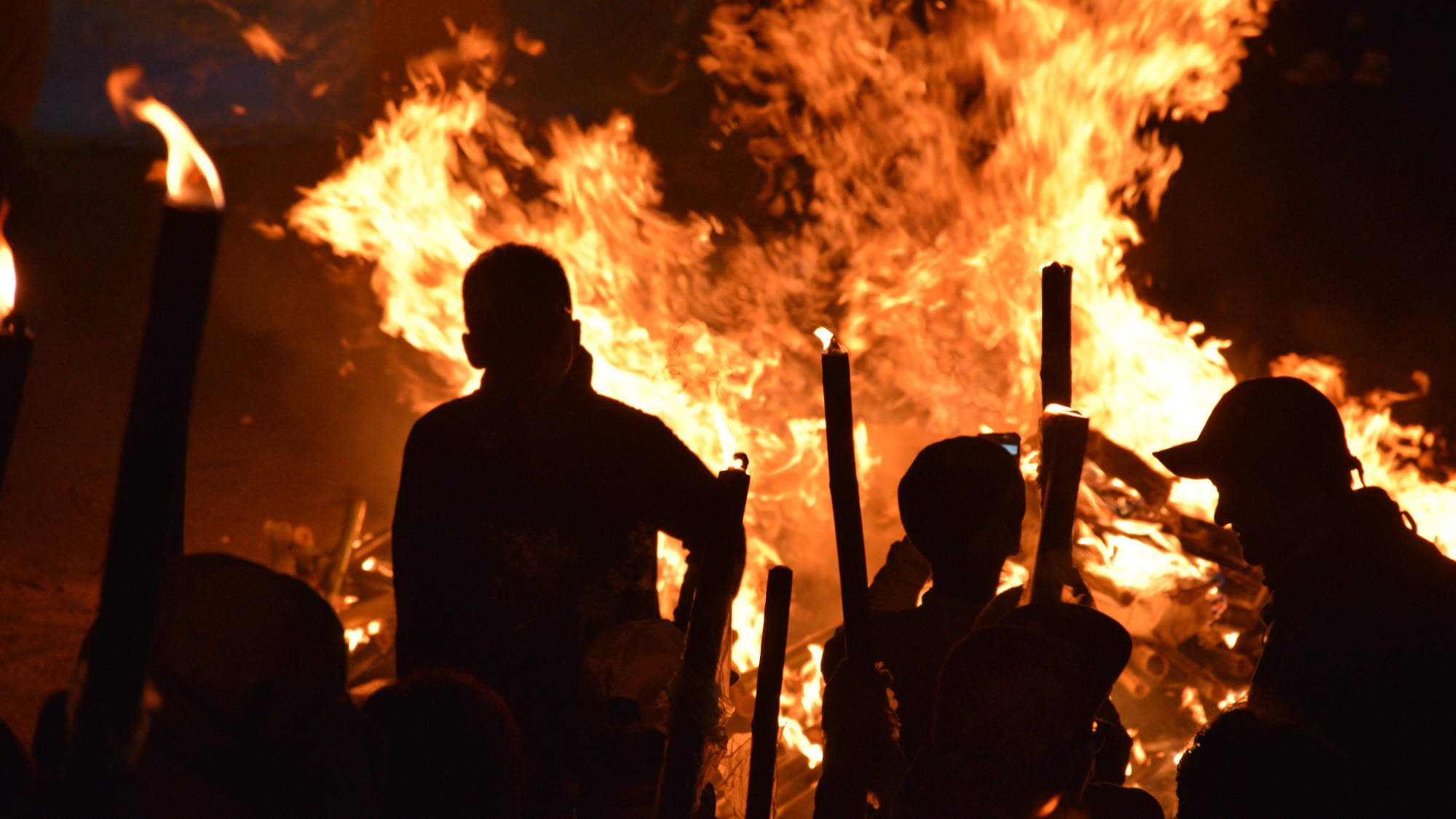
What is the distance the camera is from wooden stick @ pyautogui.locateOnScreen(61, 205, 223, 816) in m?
0.88

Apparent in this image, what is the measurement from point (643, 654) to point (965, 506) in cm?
100

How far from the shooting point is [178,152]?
106 centimetres

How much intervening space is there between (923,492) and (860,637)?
76 centimetres

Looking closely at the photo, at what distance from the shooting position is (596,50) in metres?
19.5

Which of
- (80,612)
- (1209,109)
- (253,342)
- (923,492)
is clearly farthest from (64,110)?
(923,492)

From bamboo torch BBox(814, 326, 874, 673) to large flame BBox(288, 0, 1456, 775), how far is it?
13.1ft

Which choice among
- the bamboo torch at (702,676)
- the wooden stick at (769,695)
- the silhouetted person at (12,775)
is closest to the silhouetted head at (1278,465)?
the wooden stick at (769,695)

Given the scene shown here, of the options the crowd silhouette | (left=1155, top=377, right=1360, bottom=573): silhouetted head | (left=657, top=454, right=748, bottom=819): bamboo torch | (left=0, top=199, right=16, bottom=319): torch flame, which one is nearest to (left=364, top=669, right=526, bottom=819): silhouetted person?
the crowd silhouette

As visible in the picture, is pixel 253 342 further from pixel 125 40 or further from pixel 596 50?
pixel 125 40

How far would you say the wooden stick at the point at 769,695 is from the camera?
5.32ft

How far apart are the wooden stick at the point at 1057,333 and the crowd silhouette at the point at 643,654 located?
1.34ft

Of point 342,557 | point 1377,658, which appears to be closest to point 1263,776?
point 1377,658

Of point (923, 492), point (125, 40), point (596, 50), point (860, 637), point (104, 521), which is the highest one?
point (125, 40)

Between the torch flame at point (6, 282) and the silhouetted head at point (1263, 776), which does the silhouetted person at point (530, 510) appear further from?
the silhouetted head at point (1263, 776)
